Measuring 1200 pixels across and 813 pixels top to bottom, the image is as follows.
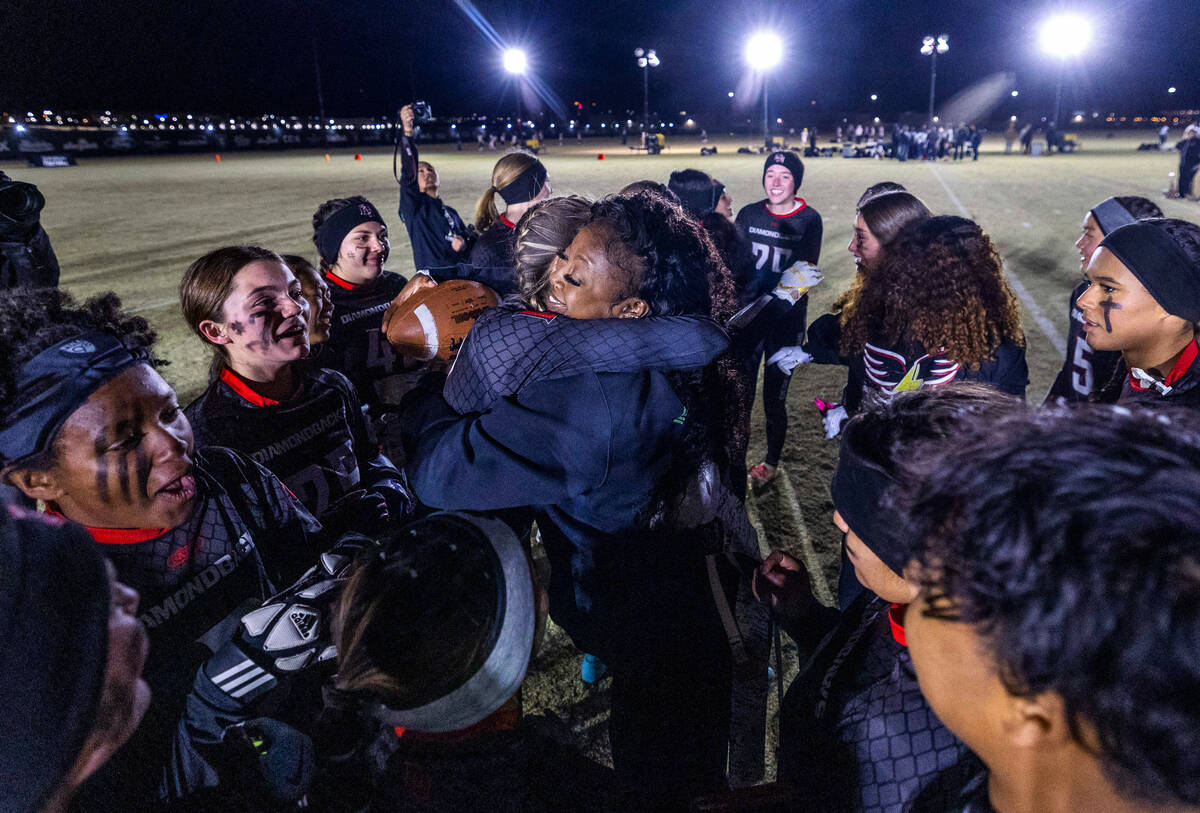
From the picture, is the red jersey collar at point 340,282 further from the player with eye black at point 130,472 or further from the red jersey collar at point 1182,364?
the red jersey collar at point 1182,364

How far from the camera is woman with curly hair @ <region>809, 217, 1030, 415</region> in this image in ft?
9.50

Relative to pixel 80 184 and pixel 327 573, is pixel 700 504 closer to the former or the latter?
pixel 327 573

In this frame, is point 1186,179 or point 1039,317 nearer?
point 1039,317

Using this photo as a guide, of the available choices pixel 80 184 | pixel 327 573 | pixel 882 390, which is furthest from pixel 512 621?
pixel 80 184

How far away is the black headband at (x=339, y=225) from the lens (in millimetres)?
3891

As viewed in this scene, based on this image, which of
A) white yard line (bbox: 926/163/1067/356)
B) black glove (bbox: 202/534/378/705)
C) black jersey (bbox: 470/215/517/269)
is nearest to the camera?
black glove (bbox: 202/534/378/705)

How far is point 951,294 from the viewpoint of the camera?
288cm

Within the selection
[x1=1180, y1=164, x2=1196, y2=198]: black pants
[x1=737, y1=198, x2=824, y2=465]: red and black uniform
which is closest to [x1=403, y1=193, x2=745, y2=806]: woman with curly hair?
[x1=737, y1=198, x2=824, y2=465]: red and black uniform

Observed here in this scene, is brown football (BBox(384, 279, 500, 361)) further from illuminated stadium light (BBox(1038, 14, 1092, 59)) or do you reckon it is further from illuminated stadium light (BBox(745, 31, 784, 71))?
illuminated stadium light (BBox(1038, 14, 1092, 59))

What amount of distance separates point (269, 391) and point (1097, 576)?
2803mm

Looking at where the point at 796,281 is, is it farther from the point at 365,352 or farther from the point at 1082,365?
the point at 365,352

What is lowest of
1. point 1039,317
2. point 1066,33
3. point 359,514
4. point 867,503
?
point 1039,317

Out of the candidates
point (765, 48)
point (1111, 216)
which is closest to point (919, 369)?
point (1111, 216)

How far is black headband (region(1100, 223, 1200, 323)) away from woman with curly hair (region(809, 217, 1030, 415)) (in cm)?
47
